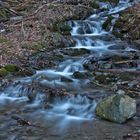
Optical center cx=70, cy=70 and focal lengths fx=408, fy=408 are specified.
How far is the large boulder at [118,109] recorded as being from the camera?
864 centimetres

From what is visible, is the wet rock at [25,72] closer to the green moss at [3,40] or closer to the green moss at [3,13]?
the green moss at [3,40]

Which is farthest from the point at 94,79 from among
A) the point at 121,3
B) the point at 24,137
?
the point at 121,3

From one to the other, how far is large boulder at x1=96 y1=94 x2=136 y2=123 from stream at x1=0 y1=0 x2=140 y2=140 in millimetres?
205

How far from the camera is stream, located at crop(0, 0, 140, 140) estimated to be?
8.33m

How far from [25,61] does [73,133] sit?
533cm

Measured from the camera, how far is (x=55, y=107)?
9.80 m

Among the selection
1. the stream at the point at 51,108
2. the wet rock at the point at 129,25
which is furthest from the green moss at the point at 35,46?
the wet rock at the point at 129,25

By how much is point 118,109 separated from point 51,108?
1857 millimetres

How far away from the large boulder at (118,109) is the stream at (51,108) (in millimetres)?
205

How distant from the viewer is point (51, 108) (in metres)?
9.74

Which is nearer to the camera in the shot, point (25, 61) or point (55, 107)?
point (55, 107)

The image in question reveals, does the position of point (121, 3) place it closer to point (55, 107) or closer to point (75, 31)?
point (75, 31)

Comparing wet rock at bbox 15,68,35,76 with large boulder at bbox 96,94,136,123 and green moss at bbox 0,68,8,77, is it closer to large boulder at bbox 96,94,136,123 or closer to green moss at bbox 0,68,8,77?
green moss at bbox 0,68,8,77

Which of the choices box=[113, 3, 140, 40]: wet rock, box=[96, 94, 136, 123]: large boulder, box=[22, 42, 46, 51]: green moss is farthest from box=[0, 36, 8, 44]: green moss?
box=[96, 94, 136, 123]: large boulder
